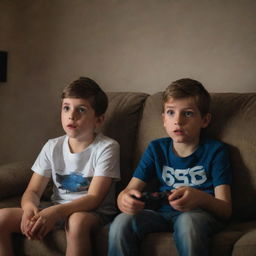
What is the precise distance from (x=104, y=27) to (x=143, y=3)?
0.98ft

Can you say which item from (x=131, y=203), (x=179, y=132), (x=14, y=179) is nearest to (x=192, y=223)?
(x=131, y=203)

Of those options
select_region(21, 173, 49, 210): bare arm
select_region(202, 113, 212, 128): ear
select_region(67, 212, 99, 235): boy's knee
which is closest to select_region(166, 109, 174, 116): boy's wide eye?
select_region(202, 113, 212, 128): ear

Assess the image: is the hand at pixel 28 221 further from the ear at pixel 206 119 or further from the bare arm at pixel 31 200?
the ear at pixel 206 119

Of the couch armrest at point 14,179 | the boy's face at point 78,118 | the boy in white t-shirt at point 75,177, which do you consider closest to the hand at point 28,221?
the boy in white t-shirt at point 75,177

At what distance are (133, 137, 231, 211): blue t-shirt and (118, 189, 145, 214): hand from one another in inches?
8.5

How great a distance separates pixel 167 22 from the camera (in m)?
2.59

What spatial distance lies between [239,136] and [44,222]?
94cm

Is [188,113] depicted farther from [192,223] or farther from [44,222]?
[44,222]

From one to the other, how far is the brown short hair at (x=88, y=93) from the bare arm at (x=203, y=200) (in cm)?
64

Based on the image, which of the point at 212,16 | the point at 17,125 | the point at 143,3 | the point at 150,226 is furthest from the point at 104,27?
the point at 150,226

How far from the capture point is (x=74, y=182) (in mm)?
2064

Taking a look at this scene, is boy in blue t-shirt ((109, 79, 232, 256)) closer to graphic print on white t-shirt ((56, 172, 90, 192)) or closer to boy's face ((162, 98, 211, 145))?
boy's face ((162, 98, 211, 145))

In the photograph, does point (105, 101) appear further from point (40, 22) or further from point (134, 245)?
point (40, 22)

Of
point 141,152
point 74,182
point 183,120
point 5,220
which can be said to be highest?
point 183,120
